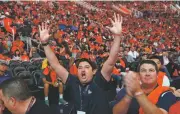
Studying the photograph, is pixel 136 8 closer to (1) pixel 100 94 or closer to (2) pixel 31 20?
(2) pixel 31 20

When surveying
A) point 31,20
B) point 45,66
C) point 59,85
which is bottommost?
point 59,85

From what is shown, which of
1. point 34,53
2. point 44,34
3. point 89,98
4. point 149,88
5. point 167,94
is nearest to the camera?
point 167,94

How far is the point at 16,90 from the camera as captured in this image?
2404 millimetres

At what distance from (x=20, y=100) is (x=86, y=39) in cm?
1528

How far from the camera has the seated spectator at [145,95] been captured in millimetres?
2459

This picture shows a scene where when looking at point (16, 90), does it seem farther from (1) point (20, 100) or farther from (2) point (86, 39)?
(2) point (86, 39)

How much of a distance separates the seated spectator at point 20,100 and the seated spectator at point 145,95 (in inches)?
26.3

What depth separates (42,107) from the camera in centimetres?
246

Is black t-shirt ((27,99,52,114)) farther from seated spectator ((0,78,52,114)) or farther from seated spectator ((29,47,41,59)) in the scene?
seated spectator ((29,47,41,59))

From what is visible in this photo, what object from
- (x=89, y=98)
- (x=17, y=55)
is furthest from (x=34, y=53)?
(x=89, y=98)

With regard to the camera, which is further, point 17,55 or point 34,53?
point 34,53

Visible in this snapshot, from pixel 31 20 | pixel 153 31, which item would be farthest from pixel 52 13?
pixel 153 31

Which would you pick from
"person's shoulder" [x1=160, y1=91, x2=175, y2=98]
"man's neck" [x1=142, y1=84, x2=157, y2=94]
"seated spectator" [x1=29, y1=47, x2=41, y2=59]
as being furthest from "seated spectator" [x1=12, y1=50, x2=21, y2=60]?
"person's shoulder" [x1=160, y1=91, x2=175, y2=98]

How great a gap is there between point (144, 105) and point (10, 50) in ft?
31.3
